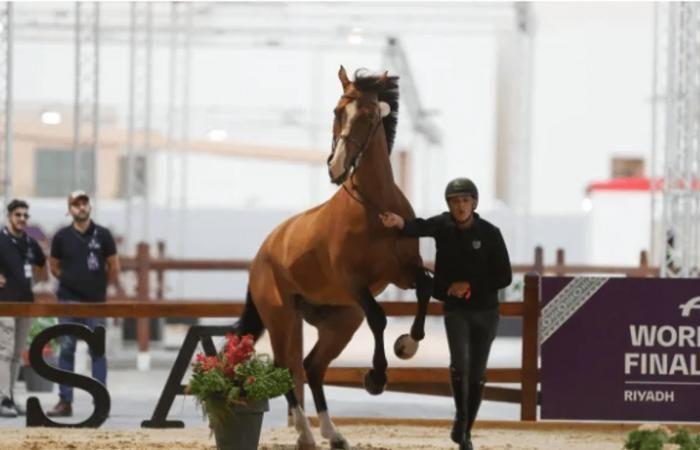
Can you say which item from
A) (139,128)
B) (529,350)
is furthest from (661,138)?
(529,350)

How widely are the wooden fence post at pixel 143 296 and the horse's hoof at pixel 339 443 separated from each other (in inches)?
296

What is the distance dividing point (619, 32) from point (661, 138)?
2.98 meters

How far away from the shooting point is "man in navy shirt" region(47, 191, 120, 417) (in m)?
10.2

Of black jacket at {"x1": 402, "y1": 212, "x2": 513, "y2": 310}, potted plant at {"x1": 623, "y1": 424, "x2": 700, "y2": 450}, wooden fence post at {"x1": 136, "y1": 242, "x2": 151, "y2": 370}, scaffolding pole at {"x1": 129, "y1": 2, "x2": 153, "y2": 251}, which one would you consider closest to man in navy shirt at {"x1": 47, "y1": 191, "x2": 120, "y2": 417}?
black jacket at {"x1": 402, "y1": 212, "x2": 513, "y2": 310}

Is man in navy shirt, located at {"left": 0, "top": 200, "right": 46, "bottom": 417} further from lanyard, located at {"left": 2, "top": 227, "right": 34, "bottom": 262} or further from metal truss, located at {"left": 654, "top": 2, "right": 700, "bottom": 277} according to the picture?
metal truss, located at {"left": 654, "top": 2, "right": 700, "bottom": 277}

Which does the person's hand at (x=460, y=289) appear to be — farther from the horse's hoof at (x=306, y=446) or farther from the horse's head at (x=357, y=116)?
the horse's hoof at (x=306, y=446)

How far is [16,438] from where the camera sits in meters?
8.67

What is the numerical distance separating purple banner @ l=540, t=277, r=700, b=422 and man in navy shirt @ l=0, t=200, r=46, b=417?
3.87 meters

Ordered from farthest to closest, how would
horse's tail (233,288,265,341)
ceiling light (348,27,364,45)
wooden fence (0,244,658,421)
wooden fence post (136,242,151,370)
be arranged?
1. ceiling light (348,27,364,45)
2. wooden fence post (136,242,151,370)
3. wooden fence (0,244,658,421)
4. horse's tail (233,288,265,341)

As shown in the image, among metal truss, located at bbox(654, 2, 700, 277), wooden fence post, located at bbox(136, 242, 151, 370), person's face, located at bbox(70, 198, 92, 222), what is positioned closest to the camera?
person's face, located at bbox(70, 198, 92, 222)

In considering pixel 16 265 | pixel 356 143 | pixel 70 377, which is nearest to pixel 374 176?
pixel 356 143

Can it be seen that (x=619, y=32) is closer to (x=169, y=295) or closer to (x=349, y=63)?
(x=349, y=63)

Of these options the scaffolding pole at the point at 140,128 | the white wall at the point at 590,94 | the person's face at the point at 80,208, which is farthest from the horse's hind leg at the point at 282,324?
the white wall at the point at 590,94

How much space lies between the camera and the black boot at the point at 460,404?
7.74m
